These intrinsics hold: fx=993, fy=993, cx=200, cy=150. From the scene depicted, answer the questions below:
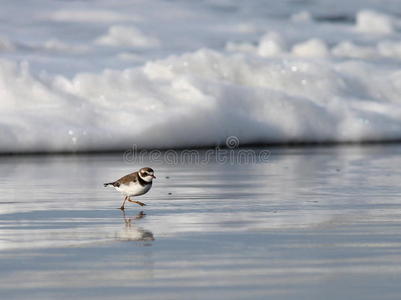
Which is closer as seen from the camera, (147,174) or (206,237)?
(206,237)

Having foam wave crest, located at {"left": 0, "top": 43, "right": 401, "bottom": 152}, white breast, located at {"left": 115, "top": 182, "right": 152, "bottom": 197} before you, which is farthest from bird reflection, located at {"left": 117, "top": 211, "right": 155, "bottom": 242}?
foam wave crest, located at {"left": 0, "top": 43, "right": 401, "bottom": 152}

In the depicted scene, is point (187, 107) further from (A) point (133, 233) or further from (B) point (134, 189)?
(A) point (133, 233)

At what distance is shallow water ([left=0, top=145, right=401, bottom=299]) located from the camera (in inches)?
173

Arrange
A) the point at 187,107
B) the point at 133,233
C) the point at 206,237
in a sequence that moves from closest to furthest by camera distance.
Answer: the point at 206,237, the point at 133,233, the point at 187,107

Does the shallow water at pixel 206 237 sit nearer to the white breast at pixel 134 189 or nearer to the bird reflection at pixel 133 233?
the bird reflection at pixel 133 233

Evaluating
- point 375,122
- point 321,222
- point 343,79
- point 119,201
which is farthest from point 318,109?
point 321,222

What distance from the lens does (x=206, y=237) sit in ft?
19.9

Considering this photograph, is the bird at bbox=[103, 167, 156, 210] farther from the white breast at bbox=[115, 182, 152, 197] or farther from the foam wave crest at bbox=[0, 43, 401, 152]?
the foam wave crest at bbox=[0, 43, 401, 152]

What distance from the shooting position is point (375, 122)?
2066cm

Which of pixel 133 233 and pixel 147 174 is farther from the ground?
pixel 147 174

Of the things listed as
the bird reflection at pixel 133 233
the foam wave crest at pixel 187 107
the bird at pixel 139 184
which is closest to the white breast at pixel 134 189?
the bird at pixel 139 184

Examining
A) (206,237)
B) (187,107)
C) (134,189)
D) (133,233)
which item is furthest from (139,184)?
(187,107)

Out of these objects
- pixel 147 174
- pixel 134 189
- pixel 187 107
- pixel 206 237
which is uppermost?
pixel 187 107

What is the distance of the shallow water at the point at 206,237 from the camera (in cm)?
439
